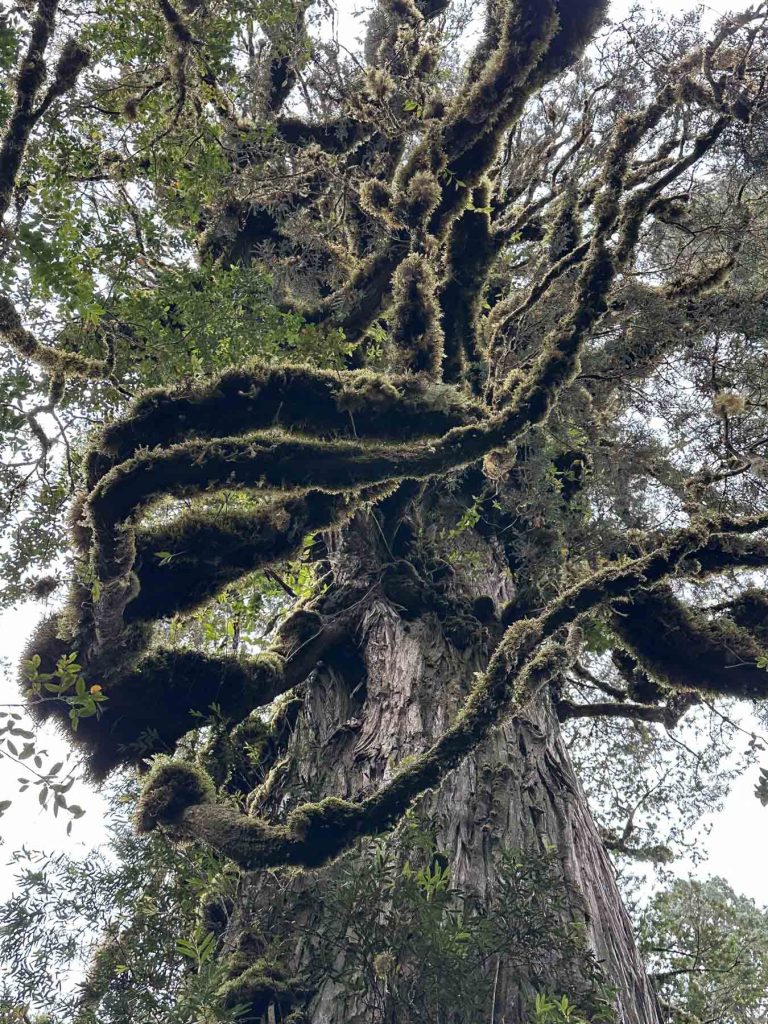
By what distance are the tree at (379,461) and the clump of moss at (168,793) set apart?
0.03 meters

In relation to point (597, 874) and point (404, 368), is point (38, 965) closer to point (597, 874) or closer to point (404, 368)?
point (597, 874)

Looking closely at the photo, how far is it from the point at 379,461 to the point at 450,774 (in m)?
1.91

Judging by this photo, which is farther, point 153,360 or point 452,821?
point 153,360

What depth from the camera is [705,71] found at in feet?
20.3

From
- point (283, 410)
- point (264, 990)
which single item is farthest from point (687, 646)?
point (264, 990)

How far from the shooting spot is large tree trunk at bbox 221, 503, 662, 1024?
4.01 metres

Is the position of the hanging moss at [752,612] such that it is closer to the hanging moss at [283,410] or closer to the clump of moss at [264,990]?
the hanging moss at [283,410]

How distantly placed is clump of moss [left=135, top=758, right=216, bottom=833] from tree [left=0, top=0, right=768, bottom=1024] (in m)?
0.03

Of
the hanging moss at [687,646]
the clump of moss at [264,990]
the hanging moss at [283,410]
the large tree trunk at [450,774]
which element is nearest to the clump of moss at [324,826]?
the large tree trunk at [450,774]

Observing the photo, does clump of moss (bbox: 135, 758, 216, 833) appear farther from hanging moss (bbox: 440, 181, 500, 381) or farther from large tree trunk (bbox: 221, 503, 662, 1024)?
hanging moss (bbox: 440, 181, 500, 381)

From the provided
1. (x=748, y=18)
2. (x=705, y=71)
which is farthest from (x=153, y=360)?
(x=748, y=18)

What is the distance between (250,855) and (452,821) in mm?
1213

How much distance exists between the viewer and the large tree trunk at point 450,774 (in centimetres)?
401

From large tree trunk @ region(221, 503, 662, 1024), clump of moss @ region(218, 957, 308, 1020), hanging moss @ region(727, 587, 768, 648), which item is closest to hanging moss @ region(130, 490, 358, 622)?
large tree trunk @ region(221, 503, 662, 1024)
